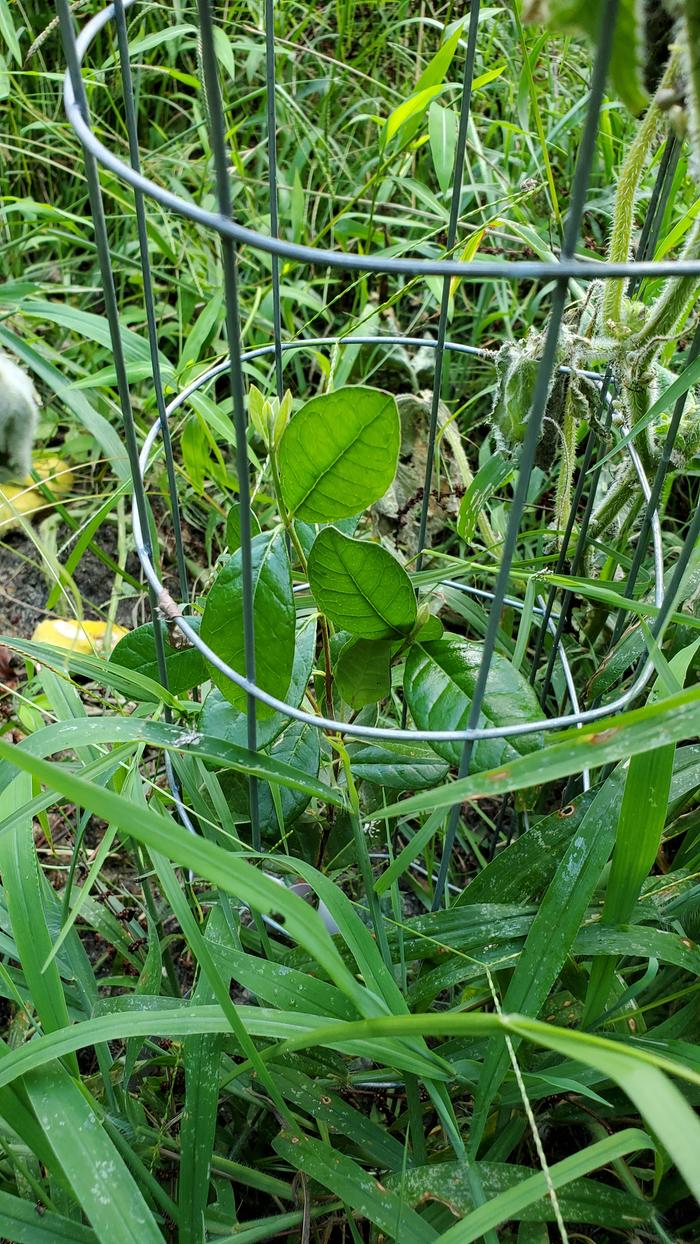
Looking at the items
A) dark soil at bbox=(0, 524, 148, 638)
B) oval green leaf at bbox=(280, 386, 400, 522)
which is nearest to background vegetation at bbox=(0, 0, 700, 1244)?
oval green leaf at bbox=(280, 386, 400, 522)

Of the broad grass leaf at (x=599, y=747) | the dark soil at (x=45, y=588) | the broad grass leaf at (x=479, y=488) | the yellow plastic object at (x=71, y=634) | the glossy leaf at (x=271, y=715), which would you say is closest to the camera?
the broad grass leaf at (x=599, y=747)

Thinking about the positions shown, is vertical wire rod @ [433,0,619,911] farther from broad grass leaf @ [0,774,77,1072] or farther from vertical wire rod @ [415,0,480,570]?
broad grass leaf @ [0,774,77,1072]

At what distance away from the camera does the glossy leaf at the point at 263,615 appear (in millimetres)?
670

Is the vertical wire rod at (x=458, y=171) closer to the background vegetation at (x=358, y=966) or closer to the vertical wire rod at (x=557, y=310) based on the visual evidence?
the background vegetation at (x=358, y=966)

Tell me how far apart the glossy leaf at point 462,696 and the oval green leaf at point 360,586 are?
3cm

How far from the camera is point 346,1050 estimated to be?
0.63 m

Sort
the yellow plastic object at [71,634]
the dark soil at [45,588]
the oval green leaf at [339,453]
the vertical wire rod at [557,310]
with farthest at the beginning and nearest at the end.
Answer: the dark soil at [45,588] < the yellow plastic object at [71,634] < the oval green leaf at [339,453] < the vertical wire rod at [557,310]

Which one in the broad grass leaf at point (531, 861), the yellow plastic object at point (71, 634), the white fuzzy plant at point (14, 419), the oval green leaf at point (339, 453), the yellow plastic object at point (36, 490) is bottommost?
the yellow plastic object at point (71, 634)

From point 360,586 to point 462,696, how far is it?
111 millimetres

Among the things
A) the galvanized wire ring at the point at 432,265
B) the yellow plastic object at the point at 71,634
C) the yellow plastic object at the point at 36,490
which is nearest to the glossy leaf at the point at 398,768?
the galvanized wire ring at the point at 432,265

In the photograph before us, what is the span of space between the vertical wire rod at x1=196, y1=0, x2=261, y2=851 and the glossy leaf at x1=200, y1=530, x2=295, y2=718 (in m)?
0.02

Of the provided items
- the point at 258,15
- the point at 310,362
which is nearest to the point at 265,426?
the point at 310,362

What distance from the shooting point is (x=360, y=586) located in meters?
0.67

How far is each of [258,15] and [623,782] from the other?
59.9 inches
